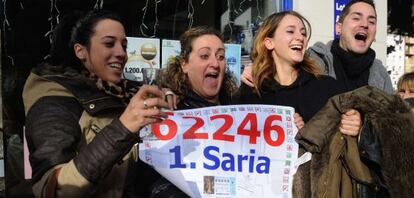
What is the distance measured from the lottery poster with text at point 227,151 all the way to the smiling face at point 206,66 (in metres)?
0.42

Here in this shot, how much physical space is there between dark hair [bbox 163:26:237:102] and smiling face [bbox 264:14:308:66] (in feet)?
1.13

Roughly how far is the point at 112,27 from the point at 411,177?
1.51m

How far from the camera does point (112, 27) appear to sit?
2.11 metres

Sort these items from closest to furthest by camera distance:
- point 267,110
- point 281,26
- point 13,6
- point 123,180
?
point 123,180 → point 267,110 → point 281,26 → point 13,6

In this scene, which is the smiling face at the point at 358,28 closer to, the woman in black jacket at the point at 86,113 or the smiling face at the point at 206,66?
the smiling face at the point at 206,66

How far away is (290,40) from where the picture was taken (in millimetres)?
2799

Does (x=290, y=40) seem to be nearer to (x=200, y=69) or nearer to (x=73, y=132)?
(x=200, y=69)

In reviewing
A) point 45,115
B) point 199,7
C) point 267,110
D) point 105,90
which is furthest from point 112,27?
point 199,7

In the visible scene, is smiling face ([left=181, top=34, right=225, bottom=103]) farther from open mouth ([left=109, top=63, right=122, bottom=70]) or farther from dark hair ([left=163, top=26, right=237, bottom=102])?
open mouth ([left=109, top=63, right=122, bottom=70])

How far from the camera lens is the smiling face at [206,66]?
2.63m

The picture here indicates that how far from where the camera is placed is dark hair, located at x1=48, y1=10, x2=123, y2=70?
2.06 metres

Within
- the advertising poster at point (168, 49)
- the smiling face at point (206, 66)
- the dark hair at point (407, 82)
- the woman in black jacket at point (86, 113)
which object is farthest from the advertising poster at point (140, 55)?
the dark hair at point (407, 82)

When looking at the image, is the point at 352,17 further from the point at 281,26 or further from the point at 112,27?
the point at 112,27

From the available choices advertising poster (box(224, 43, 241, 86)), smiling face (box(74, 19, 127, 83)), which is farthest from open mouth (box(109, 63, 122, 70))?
advertising poster (box(224, 43, 241, 86))
